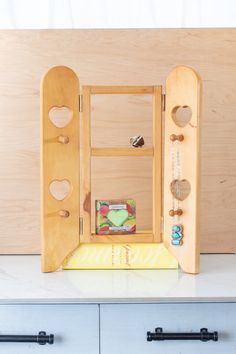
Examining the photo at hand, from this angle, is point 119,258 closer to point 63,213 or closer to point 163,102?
point 63,213

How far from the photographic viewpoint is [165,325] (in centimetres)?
106

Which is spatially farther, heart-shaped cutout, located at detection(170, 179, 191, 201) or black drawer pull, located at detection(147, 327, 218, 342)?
heart-shaped cutout, located at detection(170, 179, 191, 201)

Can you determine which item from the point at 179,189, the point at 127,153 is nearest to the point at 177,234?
the point at 179,189

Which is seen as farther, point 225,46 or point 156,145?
point 225,46

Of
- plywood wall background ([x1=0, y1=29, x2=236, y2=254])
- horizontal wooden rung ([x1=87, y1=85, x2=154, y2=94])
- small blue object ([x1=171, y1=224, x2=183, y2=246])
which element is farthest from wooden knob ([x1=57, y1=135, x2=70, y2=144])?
small blue object ([x1=171, y1=224, x2=183, y2=246])

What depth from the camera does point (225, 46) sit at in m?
1.48

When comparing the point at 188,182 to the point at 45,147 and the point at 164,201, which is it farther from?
the point at 45,147

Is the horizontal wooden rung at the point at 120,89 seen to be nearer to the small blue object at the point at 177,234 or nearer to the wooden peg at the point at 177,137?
the wooden peg at the point at 177,137

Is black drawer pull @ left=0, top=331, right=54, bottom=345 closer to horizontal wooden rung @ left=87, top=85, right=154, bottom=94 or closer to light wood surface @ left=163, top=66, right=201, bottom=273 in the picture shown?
light wood surface @ left=163, top=66, right=201, bottom=273

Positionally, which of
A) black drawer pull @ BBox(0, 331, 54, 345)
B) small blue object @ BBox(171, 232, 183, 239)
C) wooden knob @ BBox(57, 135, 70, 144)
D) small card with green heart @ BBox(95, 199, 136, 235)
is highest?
wooden knob @ BBox(57, 135, 70, 144)

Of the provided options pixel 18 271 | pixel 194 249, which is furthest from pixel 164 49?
pixel 18 271

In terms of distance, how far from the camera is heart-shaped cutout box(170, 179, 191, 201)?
1267mm
